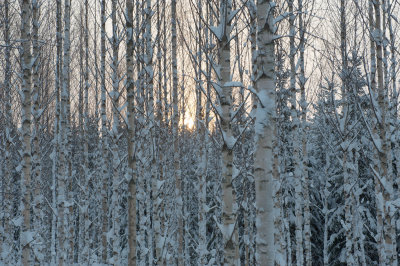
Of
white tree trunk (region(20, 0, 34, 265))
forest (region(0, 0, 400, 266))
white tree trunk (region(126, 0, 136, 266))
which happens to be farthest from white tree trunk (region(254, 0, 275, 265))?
white tree trunk (region(20, 0, 34, 265))

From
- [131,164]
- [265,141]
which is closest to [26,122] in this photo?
[131,164]

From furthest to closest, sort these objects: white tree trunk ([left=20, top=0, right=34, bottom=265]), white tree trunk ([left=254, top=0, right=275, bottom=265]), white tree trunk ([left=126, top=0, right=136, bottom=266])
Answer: white tree trunk ([left=20, top=0, right=34, bottom=265]), white tree trunk ([left=126, top=0, right=136, bottom=266]), white tree trunk ([left=254, top=0, right=275, bottom=265])

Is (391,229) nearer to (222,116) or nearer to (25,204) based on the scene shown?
(222,116)

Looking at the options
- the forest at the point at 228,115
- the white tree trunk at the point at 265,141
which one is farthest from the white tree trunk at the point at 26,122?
the white tree trunk at the point at 265,141

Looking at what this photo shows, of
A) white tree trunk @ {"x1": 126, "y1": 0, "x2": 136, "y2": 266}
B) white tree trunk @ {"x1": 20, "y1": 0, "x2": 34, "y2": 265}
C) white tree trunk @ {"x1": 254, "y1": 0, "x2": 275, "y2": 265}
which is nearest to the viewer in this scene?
white tree trunk @ {"x1": 254, "y1": 0, "x2": 275, "y2": 265}

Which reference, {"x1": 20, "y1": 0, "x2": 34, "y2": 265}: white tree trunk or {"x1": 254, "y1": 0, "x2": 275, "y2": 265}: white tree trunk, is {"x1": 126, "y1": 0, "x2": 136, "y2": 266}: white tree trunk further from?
{"x1": 254, "y1": 0, "x2": 275, "y2": 265}: white tree trunk

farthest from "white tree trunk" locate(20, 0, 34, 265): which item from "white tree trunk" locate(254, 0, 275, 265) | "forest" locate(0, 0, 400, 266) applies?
"white tree trunk" locate(254, 0, 275, 265)

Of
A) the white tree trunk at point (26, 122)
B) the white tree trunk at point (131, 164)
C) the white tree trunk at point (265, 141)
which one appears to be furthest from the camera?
the white tree trunk at point (26, 122)

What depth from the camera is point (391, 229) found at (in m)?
7.07

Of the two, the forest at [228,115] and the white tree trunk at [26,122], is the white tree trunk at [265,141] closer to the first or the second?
the forest at [228,115]

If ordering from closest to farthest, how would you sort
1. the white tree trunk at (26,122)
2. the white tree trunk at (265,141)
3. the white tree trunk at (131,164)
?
the white tree trunk at (265,141) → the white tree trunk at (131,164) → the white tree trunk at (26,122)

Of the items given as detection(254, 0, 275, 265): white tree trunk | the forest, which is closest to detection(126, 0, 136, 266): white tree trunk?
the forest

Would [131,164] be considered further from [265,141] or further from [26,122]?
[265,141]

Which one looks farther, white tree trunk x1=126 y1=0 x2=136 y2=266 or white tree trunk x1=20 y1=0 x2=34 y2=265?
white tree trunk x1=20 y1=0 x2=34 y2=265
